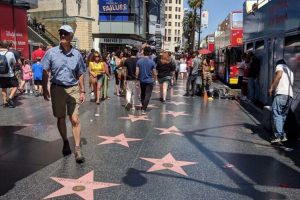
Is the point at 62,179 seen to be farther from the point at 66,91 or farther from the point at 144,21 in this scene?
the point at 144,21

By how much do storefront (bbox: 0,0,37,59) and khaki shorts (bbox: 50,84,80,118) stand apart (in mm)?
20543

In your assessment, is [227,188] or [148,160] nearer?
[227,188]

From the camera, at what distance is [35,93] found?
15.4 metres

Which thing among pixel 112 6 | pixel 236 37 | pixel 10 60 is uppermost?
pixel 112 6

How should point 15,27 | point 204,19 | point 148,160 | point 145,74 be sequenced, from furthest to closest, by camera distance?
1. point 204,19
2. point 15,27
3. point 145,74
4. point 148,160

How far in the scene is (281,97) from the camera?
25.3 ft

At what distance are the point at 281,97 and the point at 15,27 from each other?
22532mm

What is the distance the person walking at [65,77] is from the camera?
6047 mm

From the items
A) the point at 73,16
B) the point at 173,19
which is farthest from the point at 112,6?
the point at 173,19

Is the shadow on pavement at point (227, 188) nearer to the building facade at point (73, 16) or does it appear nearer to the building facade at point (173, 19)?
the building facade at point (73, 16)

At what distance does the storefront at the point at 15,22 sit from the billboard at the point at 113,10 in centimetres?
2137

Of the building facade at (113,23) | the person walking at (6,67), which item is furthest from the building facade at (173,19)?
the person walking at (6,67)

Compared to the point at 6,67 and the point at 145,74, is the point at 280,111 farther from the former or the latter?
the point at 6,67

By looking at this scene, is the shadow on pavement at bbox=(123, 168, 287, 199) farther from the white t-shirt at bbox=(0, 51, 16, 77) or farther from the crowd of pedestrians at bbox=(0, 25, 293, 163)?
the white t-shirt at bbox=(0, 51, 16, 77)
